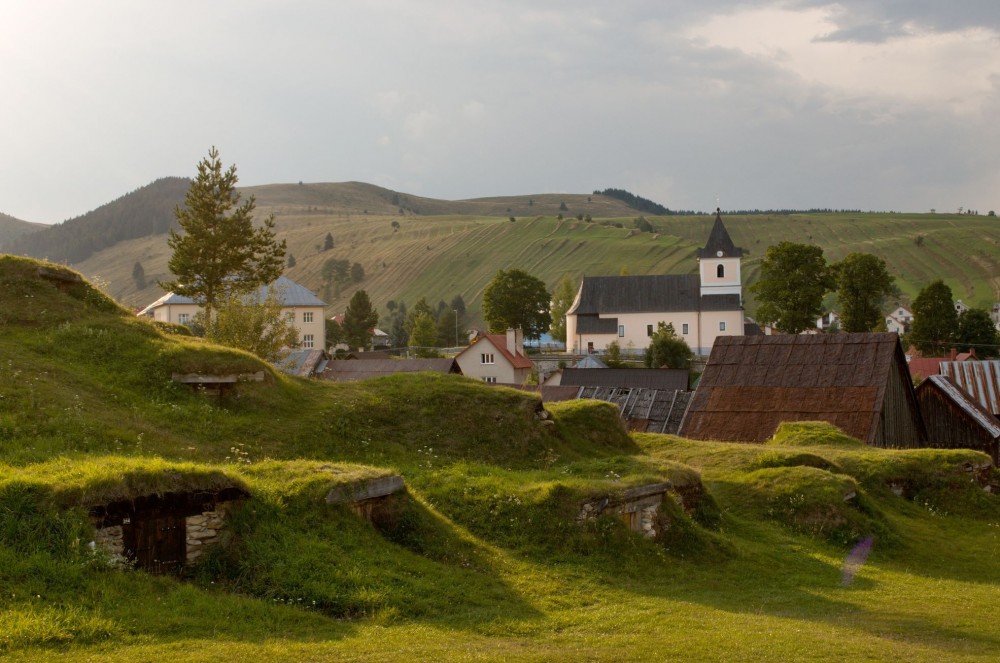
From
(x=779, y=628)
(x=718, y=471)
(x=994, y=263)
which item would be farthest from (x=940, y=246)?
(x=779, y=628)

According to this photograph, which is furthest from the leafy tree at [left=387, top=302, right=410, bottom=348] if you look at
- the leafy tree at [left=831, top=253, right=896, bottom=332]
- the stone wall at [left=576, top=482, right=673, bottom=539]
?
the stone wall at [left=576, top=482, right=673, bottom=539]

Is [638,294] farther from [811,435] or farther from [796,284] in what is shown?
[811,435]

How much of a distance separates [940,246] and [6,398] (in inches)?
7829

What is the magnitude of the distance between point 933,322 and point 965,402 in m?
46.5

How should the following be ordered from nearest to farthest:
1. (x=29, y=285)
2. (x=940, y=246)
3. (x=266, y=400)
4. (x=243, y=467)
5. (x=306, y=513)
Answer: (x=306, y=513)
(x=243, y=467)
(x=266, y=400)
(x=29, y=285)
(x=940, y=246)

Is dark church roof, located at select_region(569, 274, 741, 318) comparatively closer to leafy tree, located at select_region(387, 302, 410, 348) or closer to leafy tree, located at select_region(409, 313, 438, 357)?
leafy tree, located at select_region(409, 313, 438, 357)

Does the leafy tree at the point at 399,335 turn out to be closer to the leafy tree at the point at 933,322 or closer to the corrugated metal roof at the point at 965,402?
the leafy tree at the point at 933,322

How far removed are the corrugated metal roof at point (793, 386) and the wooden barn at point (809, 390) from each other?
0.04 metres

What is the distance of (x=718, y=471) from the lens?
23312 millimetres

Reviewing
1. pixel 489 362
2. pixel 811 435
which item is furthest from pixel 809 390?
pixel 489 362

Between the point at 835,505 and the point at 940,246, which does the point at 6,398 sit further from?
the point at 940,246

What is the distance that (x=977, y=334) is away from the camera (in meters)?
79.1

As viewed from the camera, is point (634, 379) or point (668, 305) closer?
point (634, 379)

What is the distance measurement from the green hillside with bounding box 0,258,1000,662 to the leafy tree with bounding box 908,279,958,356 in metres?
58.4
